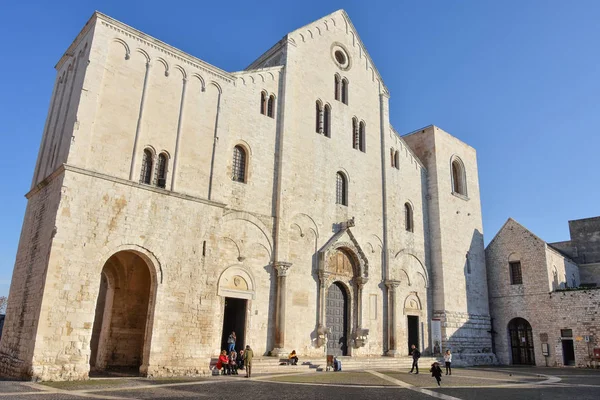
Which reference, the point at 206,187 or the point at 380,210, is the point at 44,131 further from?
the point at 380,210

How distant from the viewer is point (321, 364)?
2005 centimetres

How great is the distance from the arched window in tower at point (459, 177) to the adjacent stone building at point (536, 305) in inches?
150

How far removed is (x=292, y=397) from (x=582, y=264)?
34040 mm

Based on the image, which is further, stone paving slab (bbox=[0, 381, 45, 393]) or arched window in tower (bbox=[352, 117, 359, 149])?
arched window in tower (bbox=[352, 117, 359, 149])

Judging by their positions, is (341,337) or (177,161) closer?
(177,161)

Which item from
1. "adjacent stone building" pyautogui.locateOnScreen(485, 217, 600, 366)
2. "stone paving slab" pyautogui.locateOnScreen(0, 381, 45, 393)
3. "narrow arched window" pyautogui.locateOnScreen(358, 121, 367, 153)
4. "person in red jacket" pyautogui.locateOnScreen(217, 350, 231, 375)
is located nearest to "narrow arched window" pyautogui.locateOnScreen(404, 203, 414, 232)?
"narrow arched window" pyautogui.locateOnScreen(358, 121, 367, 153)

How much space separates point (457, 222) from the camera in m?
30.3

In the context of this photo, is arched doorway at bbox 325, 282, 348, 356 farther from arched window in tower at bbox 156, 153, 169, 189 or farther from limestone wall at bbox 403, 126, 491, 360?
arched window in tower at bbox 156, 153, 169, 189

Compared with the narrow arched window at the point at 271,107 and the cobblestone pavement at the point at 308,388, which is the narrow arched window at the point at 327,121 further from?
the cobblestone pavement at the point at 308,388

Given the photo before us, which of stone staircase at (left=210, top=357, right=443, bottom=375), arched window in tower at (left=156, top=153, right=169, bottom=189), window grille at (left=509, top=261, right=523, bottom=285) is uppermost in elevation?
arched window in tower at (left=156, top=153, right=169, bottom=189)

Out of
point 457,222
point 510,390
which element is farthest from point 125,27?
point 457,222

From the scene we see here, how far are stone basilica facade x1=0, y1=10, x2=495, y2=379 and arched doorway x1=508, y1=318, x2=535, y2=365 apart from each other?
2.01 meters

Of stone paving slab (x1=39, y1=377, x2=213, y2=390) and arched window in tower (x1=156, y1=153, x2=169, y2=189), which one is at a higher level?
arched window in tower (x1=156, y1=153, x2=169, y2=189)

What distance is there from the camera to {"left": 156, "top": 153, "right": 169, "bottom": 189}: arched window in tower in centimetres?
1712
